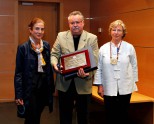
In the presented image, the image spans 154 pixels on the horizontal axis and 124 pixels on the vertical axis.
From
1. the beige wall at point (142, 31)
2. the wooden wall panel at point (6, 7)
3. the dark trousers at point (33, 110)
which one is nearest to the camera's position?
the dark trousers at point (33, 110)

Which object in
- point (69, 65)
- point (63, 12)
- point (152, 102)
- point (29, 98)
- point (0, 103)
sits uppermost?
point (63, 12)

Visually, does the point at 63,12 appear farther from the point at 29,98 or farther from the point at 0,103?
the point at 29,98

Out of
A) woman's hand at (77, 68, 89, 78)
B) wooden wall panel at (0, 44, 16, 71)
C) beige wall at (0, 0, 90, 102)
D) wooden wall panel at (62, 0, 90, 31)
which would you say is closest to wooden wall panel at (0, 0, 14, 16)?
beige wall at (0, 0, 90, 102)

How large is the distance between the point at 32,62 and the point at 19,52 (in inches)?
6.3

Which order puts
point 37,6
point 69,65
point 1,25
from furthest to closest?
point 37,6
point 1,25
point 69,65

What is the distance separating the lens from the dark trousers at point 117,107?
11.0ft

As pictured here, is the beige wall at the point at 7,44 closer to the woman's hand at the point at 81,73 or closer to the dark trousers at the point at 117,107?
the dark trousers at the point at 117,107

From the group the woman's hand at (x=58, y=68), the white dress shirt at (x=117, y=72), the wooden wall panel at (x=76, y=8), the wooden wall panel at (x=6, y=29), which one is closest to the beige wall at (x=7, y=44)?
the wooden wall panel at (x=6, y=29)

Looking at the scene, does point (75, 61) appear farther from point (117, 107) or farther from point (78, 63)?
point (117, 107)

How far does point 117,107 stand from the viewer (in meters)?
3.40

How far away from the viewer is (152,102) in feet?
13.7

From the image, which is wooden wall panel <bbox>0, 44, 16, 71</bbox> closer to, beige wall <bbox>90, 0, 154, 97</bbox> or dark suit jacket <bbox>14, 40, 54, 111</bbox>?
beige wall <bbox>90, 0, 154, 97</bbox>

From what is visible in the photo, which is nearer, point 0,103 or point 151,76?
point 151,76

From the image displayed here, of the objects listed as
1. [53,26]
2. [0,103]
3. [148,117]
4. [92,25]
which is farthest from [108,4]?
[0,103]
